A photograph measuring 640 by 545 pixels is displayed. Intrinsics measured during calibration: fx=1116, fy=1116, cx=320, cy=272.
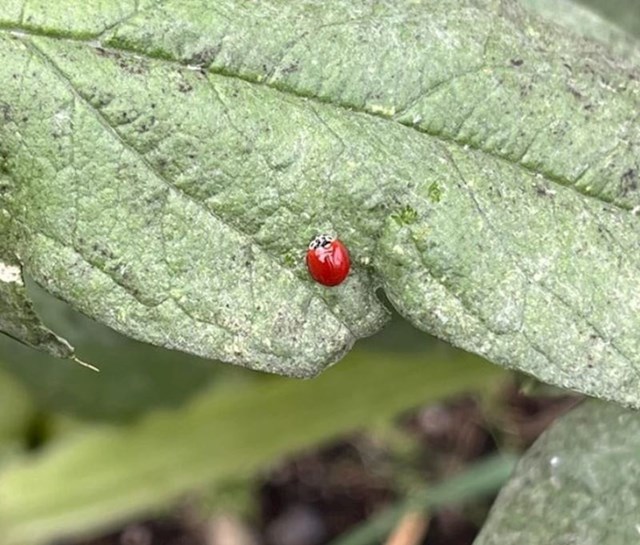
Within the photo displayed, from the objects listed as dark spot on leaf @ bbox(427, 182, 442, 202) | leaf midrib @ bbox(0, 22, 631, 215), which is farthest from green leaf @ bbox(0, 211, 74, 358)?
dark spot on leaf @ bbox(427, 182, 442, 202)

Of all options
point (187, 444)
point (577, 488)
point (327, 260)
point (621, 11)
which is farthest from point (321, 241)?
point (187, 444)

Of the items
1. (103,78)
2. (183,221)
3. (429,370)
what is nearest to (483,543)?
(183,221)

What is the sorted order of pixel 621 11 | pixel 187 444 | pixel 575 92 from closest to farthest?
pixel 575 92 < pixel 621 11 < pixel 187 444

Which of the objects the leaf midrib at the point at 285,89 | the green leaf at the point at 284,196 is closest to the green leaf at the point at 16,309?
the green leaf at the point at 284,196

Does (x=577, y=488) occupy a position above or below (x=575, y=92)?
below

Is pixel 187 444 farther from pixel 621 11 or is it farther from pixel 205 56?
pixel 205 56

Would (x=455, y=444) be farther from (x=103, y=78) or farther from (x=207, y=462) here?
(x=103, y=78)

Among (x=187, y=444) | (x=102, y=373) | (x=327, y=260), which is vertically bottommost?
(x=187, y=444)
